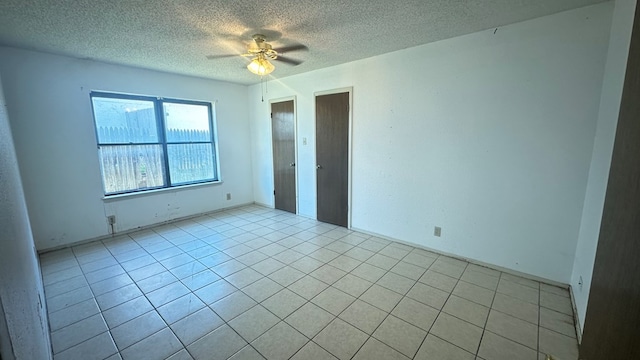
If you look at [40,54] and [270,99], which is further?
[270,99]

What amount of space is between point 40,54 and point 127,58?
2.87ft

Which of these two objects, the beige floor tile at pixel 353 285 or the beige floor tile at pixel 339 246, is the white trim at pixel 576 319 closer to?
the beige floor tile at pixel 353 285

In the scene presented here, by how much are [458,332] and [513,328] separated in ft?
1.41

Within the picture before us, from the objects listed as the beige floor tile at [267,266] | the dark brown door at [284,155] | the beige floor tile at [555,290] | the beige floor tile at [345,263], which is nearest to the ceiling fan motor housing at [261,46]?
the dark brown door at [284,155]

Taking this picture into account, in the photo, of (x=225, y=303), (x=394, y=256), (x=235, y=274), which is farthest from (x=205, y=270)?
(x=394, y=256)

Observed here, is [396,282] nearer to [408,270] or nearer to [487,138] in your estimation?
[408,270]

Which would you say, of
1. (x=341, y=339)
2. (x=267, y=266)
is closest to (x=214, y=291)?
(x=267, y=266)

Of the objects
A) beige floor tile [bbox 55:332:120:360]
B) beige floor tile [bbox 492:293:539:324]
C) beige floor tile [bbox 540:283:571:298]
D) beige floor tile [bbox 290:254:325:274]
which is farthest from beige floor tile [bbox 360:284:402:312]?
beige floor tile [bbox 55:332:120:360]

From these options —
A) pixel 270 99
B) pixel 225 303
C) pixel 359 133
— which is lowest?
pixel 225 303

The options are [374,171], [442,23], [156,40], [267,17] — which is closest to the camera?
[267,17]

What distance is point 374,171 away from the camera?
11.6 feet

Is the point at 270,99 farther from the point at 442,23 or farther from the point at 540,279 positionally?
the point at 540,279

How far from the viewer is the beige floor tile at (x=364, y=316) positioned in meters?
1.92

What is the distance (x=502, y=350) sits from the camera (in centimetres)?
170
